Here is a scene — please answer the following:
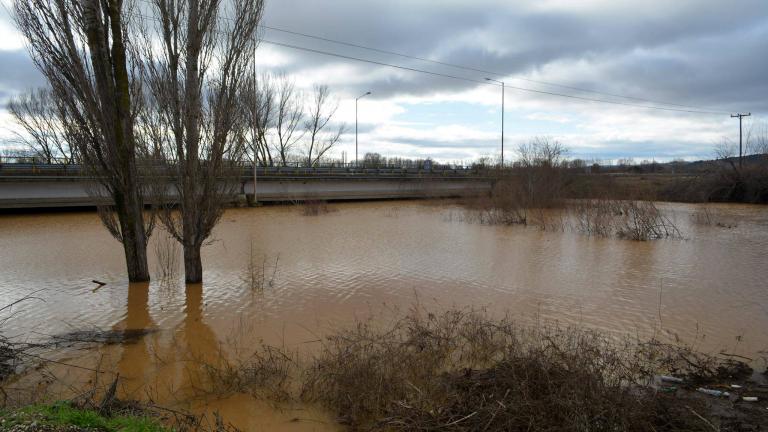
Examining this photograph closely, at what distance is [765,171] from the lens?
39.2 metres

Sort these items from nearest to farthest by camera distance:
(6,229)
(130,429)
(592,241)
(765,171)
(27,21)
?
(130,429)
(27,21)
(592,241)
(6,229)
(765,171)

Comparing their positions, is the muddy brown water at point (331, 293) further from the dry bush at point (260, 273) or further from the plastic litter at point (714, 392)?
the plastic litter at point (714, 392)

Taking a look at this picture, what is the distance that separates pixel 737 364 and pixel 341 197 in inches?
1375

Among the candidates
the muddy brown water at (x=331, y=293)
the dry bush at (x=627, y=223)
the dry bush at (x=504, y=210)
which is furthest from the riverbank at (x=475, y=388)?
the dry bush at (x=504, y=210)

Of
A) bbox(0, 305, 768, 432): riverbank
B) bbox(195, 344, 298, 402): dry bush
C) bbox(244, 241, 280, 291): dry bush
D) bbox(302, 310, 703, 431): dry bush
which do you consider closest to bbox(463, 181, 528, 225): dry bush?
bbox(244, 241, 280, 291): dry bush

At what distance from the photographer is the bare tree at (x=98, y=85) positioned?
27.3ft

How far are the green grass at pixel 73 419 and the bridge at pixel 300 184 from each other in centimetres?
703

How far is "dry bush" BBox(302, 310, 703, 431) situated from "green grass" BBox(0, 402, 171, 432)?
181cm

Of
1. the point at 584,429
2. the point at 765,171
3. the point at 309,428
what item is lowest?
the point at 309,428

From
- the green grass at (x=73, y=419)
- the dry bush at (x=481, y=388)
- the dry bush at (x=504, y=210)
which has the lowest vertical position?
the dry bush at (x=481, y=388)

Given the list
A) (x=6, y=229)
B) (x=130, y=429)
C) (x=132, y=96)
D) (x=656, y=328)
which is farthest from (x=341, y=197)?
(x=130, y=429)

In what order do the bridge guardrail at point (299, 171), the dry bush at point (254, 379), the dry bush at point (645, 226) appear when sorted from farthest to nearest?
the bridge guardrail at point (299, 171) < the dry bush at point (645, 226) < the dry bush at point (254, 379)

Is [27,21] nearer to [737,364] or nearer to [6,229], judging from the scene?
[737,364]

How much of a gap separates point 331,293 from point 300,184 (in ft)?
91.6
